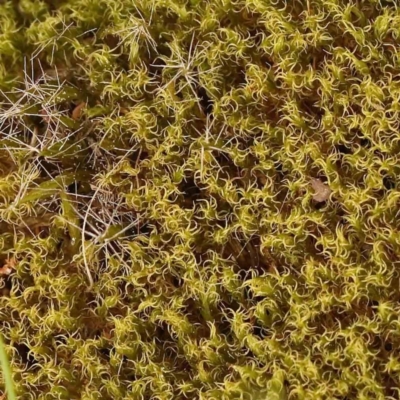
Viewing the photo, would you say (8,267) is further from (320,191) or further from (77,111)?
(320,191)

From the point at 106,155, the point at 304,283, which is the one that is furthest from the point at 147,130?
the point at 304,283

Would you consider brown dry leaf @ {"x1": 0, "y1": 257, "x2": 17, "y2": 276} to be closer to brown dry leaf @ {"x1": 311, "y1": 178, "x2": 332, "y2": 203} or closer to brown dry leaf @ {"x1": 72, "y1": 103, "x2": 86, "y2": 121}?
brown dry leaf @ {"x1": 72, "y1": 103, "x2": 86, "y2": 121}

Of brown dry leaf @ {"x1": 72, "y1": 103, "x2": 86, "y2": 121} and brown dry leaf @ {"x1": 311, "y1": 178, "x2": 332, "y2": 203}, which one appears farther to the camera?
brown dry leaf @ {"x1": 72, "y1": 103, "x2": 86, "y2": 121}

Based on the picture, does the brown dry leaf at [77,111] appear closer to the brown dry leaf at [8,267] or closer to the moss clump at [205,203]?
the moss clump at [205,203]

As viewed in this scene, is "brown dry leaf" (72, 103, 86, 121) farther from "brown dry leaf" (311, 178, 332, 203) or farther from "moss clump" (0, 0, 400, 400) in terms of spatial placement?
"brown dry leaf" (311, 178, 332, 203)

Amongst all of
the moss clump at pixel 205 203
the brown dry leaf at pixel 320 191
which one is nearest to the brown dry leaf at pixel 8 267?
the moss clump at pixel 205 203

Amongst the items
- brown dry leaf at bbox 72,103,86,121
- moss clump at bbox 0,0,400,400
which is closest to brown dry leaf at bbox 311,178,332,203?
moss clump at bbox 0,0,400,400

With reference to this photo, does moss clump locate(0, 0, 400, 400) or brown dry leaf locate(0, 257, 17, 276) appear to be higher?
moss clump locate(0, 0, 400, 400)
